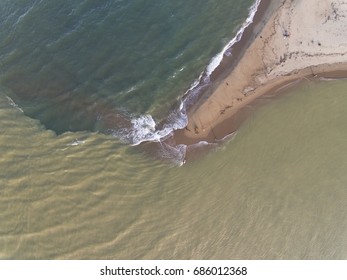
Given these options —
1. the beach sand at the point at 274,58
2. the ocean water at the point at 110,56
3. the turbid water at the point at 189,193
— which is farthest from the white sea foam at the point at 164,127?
the turbid water at the point at 189,193

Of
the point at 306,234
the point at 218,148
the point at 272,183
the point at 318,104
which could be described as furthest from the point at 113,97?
the point at 306,234

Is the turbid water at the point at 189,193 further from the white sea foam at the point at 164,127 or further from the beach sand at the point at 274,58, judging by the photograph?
the beach sand at the point at 274,58

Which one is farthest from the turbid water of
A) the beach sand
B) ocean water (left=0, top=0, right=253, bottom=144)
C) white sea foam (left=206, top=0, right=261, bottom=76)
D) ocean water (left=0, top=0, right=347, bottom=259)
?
white sea foam (left=206, top=0, right=261, bottom=76)

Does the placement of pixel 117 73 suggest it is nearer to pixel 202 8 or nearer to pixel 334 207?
pixel 202 8

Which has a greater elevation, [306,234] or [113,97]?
[113,97]

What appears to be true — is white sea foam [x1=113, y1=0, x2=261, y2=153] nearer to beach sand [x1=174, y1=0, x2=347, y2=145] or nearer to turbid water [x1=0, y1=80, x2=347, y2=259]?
beach sand [x1=174, y1=0, x2=347, y2=145]

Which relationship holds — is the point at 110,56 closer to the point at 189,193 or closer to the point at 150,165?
the point at 150,165
